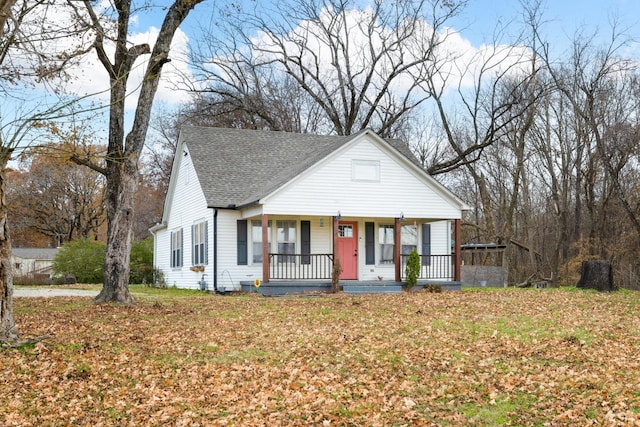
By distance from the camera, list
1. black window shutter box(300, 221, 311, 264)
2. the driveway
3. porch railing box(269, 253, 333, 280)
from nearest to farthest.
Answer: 1. the driveway
2. porch railing box(269, 253, 333, 280)
3. black window shutter box(300, 221, 311, 264)

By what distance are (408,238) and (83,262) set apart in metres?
16.6

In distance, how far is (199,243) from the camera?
78.6ft

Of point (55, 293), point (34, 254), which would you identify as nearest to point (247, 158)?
point (55, 293)

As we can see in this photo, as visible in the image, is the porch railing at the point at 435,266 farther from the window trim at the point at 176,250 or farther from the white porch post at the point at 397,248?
the window trim at the point at 176,250

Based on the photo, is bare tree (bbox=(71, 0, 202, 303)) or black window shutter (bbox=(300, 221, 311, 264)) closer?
bare tree (bbox=(71, 0, 202, 303))

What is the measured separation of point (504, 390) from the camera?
773 cm

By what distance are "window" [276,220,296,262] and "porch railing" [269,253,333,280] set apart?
9.8 inches

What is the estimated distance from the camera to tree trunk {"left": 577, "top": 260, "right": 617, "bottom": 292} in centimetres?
2127

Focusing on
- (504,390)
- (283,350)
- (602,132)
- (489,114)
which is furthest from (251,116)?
(504,390)

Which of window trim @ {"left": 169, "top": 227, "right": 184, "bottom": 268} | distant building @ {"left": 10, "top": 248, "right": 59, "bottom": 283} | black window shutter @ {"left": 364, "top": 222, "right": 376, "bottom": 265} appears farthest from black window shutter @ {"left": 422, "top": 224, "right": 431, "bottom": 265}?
distant building @ {"left": 10, "top": 248, "right": 59, "bottom": 283}

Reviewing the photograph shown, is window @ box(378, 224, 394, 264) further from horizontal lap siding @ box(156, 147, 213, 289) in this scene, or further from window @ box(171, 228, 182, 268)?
window @ box(171, 228, 182, 268)

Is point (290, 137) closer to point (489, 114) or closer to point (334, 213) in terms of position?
point (334, 213)

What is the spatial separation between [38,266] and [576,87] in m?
42.2

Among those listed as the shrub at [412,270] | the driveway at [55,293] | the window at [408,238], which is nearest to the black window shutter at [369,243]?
the window at [408,238]
